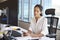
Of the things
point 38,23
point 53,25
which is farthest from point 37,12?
point 53,25

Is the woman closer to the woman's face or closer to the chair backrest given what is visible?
the woman's face

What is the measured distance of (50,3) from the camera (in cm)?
424

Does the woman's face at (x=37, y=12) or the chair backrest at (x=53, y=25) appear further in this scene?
the chair backrest at (x=53, y=25)

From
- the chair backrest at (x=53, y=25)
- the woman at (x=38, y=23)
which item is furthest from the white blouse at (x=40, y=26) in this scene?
the chair backrest at (x=53, y=25)

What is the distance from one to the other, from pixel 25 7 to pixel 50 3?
169cm

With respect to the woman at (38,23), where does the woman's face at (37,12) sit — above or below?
above

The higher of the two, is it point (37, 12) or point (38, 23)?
point (37, 12)

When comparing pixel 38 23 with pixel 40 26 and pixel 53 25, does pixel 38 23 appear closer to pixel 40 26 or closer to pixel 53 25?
pixel 40 26

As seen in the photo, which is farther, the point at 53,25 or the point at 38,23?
the point at 53,25

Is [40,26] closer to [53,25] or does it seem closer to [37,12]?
[37,12]

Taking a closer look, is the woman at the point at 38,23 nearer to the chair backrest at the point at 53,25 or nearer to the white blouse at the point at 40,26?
the white blouse at the point at 40,26

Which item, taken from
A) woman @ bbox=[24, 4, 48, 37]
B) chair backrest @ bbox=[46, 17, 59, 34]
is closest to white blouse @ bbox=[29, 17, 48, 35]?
woman @ bbox=[24, 4, 48, 37]

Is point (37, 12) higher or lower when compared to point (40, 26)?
higher

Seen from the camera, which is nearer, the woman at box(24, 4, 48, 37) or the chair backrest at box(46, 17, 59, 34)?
the woman at box(24, 4, 48, 37)
